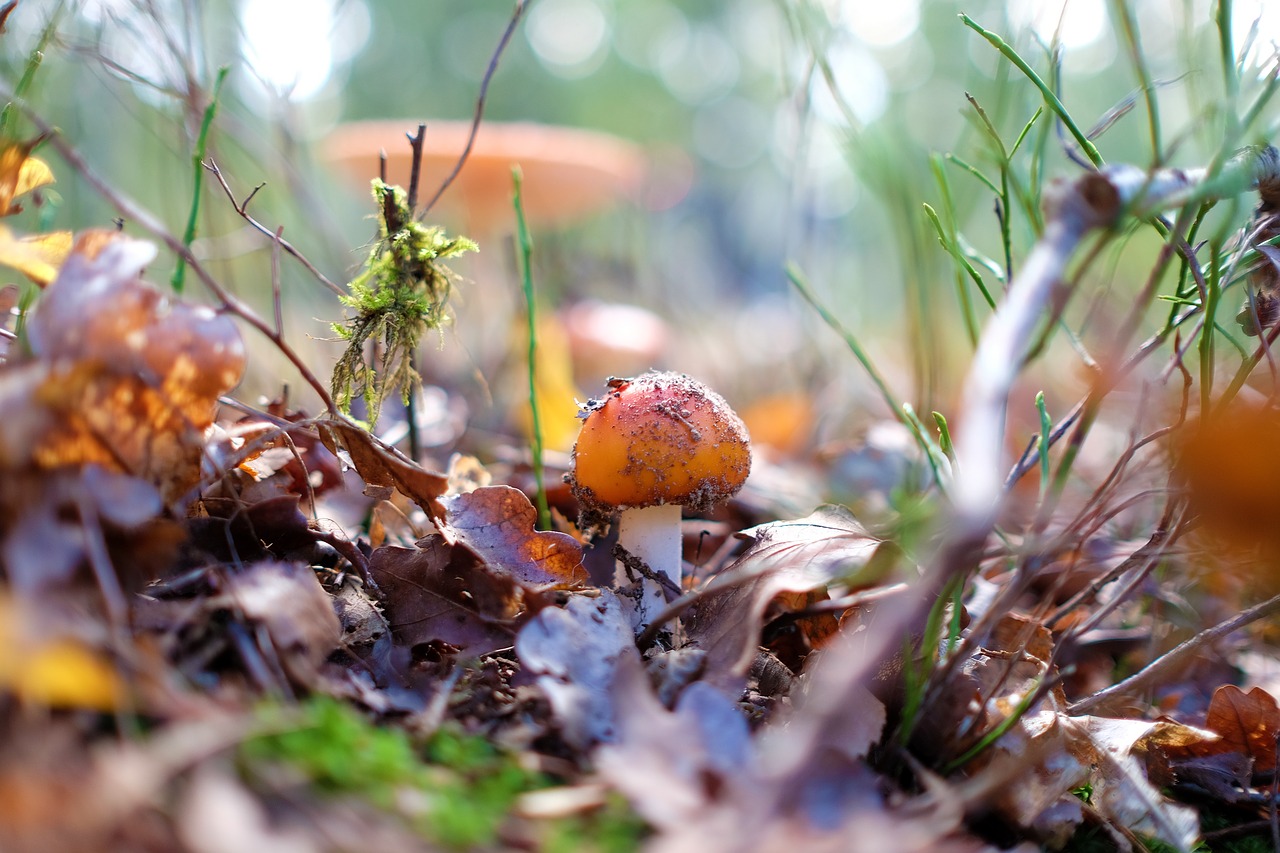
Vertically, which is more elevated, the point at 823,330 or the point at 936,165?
the point at 936,165

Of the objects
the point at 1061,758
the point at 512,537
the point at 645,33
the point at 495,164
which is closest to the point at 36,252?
the point at 512,537

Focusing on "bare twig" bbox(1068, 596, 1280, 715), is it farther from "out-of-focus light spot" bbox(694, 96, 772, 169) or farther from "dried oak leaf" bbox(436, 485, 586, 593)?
"out-of-focus light spot" bbox(694, 96, 772, 169)

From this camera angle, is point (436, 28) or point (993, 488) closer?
point (993, 488)

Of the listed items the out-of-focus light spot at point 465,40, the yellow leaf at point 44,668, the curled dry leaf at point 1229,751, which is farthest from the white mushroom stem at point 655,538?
the out-of-focus light spot at point 465,40

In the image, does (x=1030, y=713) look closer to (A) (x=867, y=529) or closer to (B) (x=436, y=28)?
(A) (x=867, y=529)

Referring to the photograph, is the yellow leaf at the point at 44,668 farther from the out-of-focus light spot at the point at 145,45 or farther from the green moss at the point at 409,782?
the out-of-focus light spot at the point at 145,45

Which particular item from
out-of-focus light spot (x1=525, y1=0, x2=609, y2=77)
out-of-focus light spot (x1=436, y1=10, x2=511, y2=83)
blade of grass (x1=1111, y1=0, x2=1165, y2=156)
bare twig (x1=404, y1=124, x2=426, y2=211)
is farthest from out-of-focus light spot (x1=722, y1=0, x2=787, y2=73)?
blade of grass (x1=1111, y1=0, x2=1165, y2=156)

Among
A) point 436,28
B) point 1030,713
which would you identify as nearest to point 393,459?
point 1030,713
